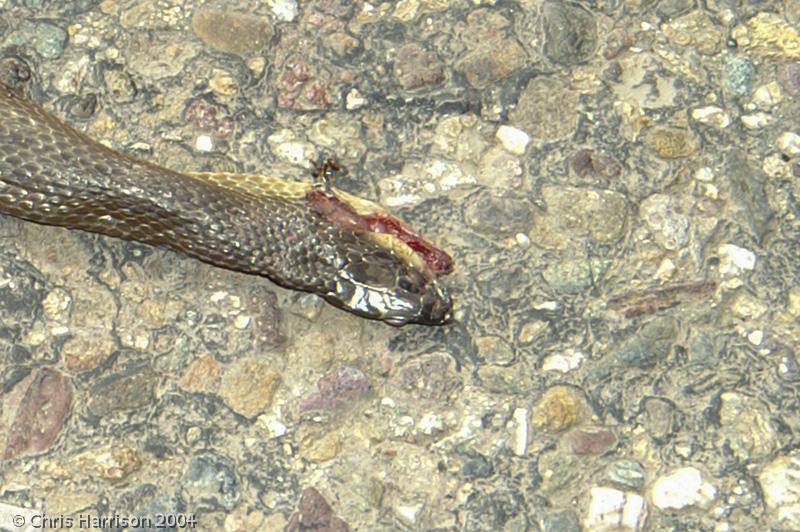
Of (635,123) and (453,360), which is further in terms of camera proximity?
(635,123)

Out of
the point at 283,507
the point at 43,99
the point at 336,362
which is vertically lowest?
the point at 283,507

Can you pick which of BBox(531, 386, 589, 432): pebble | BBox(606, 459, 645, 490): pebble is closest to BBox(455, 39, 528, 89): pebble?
BBox(531, 386, 589, 432): pebble

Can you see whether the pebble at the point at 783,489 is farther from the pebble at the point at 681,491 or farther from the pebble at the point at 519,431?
the pebble at the point at 519,431

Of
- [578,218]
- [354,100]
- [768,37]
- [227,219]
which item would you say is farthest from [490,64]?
[227,219]

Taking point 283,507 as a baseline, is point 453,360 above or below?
above

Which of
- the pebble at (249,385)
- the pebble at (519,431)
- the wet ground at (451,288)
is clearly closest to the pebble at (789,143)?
the wet ground at (451,288)

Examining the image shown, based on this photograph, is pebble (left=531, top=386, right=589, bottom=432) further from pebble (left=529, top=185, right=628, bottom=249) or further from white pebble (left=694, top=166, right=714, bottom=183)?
white pebble (left=694, top=166, right=714, bottom=183)

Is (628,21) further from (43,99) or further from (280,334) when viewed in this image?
(43,99)

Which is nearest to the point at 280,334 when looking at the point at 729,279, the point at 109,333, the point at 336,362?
the point at 336,362
